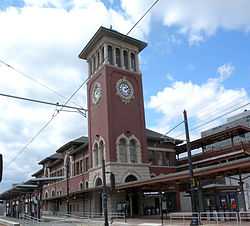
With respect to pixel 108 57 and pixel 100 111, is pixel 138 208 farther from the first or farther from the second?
pixel 108 57

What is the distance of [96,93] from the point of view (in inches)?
2028

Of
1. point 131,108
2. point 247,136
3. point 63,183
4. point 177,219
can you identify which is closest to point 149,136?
point 131,108

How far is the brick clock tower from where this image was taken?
46219mm

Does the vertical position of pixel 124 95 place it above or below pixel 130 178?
above

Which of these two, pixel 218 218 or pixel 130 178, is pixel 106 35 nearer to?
pixel 130 178

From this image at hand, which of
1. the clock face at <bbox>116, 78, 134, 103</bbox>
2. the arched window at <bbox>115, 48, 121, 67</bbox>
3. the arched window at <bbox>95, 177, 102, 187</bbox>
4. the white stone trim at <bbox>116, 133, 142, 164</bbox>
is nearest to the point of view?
the white stone trim at <bbox>116, 133, 142, 164</bbox>

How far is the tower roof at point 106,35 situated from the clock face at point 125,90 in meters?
5.80

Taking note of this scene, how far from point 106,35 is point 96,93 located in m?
7.95

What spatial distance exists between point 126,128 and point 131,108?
3.07m

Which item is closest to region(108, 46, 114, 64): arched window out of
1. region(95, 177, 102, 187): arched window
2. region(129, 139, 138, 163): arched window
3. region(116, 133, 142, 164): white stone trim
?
region(116, 133, 142, 164): white stone trim

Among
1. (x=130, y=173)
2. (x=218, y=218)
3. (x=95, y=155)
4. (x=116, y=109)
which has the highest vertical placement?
(x=116, y=109)

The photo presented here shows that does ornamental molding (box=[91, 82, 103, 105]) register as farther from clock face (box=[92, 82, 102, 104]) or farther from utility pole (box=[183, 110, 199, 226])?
utility pole (box=[183, 110, 199, 226])

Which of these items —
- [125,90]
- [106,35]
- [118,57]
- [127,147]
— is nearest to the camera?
[127,147]

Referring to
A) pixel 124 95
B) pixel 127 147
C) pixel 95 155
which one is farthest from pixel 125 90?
pixel 95 155
